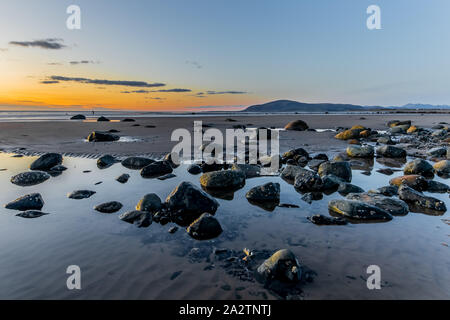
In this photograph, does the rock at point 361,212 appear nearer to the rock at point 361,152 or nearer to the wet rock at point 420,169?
the wet rock at point 420,169

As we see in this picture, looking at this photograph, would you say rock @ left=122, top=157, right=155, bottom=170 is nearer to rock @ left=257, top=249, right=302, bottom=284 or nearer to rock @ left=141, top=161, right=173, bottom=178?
rock @ left=141, top=161, right=173, bottom=178

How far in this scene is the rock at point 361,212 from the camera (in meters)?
4.96

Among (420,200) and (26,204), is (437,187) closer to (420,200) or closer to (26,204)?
(420,200)

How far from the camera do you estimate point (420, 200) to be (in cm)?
564

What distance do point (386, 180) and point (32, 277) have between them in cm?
869

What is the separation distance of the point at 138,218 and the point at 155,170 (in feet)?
12.2

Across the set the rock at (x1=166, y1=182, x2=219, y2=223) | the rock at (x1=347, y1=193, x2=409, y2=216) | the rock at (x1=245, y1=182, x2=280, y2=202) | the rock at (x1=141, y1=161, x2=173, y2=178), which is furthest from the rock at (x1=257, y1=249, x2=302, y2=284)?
the rock at (x1=141, y1=161, x2=173, y2=178)

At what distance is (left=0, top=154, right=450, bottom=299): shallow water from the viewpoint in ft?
10.0

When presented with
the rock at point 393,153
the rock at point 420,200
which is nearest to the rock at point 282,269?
the rock at point 420,200

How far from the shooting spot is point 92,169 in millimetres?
9062

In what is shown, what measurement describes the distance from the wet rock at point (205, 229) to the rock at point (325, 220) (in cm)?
186

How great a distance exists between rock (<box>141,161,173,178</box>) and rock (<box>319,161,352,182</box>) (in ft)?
16.8
